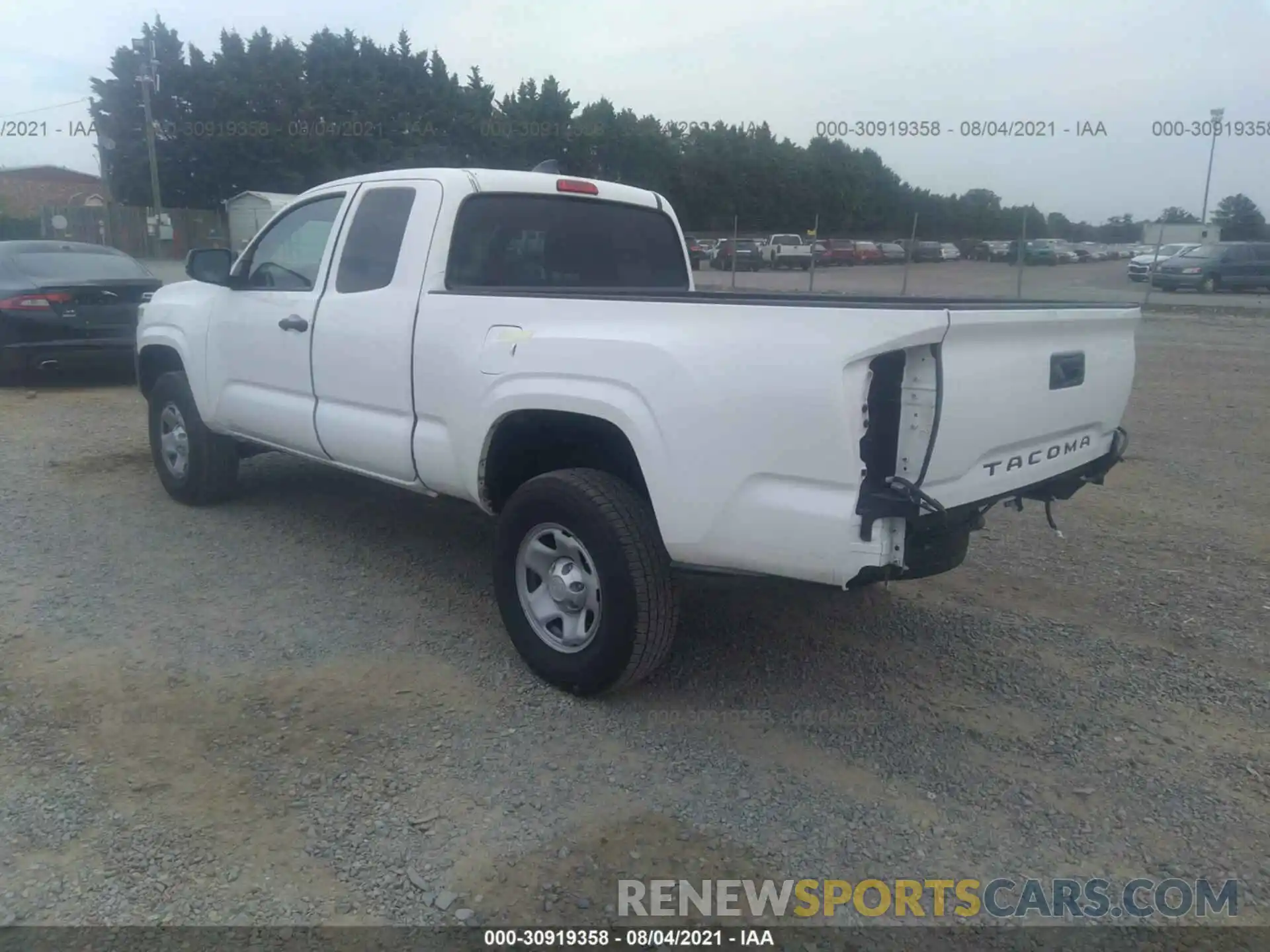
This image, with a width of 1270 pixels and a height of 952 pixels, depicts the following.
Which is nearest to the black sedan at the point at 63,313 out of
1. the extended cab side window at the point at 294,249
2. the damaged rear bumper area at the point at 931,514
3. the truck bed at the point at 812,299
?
the extended cab side window at the point at 294,249

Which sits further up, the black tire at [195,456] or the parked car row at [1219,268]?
the parked car row at [1219,268]

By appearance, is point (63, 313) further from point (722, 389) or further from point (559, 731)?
point (722, 389)

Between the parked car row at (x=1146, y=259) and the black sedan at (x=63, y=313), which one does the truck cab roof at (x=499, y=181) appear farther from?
the parked car row at (x=1146, y=259)

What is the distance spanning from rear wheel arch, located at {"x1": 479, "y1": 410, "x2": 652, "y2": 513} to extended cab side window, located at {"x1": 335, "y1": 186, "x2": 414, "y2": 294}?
1029 millimetres

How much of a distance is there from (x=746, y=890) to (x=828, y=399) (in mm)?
1364

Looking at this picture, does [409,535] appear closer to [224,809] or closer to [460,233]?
[460,233]

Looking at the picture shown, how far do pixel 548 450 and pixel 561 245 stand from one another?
1.31 metres

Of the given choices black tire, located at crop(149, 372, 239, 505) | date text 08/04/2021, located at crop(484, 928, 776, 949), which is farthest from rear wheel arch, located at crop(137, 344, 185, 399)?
date text 08/04/2021, located at crop(484, 928, 776, 949)

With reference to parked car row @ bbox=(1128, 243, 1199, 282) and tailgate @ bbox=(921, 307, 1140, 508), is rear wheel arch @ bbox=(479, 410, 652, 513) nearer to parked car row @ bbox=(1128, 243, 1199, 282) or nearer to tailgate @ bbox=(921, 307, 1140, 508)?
tailgate @ bbox=(921, 307, 1140, 508)

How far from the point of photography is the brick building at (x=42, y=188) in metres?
49.4

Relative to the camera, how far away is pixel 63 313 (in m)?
10.1

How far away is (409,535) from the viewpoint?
5730 mm

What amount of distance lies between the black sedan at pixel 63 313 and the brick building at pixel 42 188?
38.9 m

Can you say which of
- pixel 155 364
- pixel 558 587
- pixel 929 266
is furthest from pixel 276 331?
pixel 929 266
